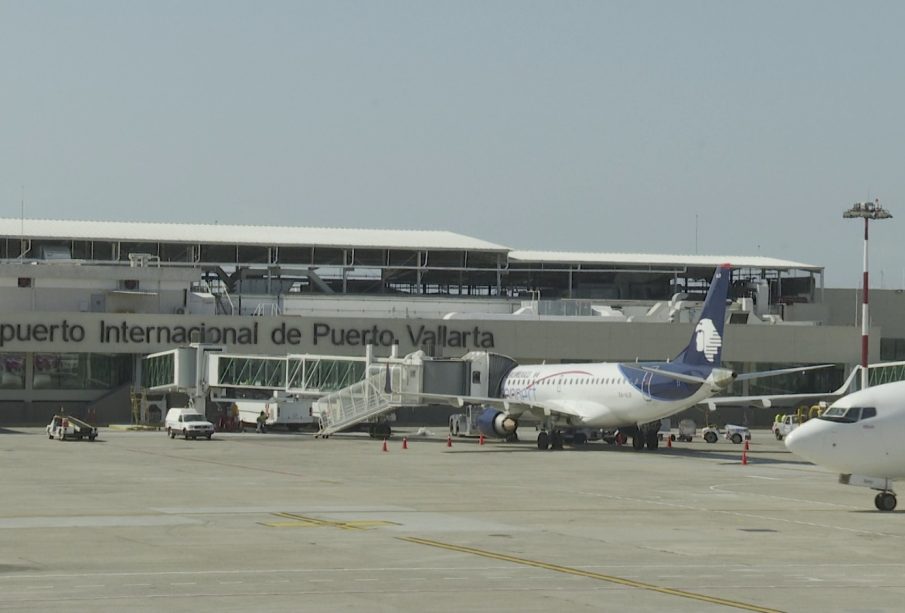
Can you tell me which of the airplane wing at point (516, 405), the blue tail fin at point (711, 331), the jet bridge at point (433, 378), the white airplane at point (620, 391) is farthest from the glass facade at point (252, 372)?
the blue tail fin at point (711, 331)

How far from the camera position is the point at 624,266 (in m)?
136

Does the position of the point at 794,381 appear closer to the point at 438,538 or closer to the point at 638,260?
the point at 638,260

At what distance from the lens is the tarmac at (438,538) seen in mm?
21391

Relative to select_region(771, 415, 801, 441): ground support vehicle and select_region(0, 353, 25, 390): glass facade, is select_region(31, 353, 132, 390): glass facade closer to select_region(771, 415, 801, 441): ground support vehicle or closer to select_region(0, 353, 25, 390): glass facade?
select_region(0, 353, 25, 390): glass facade

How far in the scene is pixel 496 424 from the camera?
7538cm

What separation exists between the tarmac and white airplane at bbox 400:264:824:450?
7.77m

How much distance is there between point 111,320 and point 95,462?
5123 cm

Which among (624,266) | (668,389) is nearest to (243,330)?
(624,266)

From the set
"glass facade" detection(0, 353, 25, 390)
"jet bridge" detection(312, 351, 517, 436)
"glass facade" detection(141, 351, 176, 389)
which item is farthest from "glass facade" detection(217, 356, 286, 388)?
"glass facade" detection(0, 353, 25, 390)

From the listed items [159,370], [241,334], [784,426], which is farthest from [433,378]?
[241,334]

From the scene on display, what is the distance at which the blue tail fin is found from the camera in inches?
2544

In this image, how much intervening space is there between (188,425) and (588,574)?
59.3 metres

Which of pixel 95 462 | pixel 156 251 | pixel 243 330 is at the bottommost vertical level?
pixel 95 462

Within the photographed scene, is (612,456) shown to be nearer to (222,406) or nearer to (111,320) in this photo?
(222,406)
